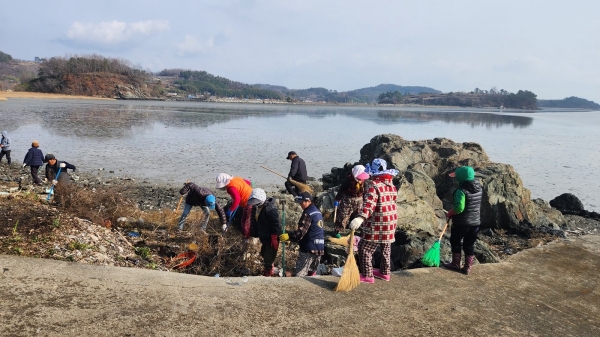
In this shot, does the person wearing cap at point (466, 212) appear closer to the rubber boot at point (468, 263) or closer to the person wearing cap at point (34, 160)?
the rubber boot at point (468, 263)

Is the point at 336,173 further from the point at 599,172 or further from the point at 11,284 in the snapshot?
the point at 599,172

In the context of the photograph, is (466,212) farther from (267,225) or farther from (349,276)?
(267,225)

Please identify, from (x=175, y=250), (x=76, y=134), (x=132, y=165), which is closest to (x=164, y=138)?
(x=76, y=134)

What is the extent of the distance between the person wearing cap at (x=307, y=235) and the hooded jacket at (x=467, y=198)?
6.26ft

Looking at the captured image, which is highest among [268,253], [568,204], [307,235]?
[307,235]

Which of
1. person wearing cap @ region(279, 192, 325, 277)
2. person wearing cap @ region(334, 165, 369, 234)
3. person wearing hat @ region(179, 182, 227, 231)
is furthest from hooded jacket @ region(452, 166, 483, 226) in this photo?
person wearing hat @ region(179, 182, 227, 231)

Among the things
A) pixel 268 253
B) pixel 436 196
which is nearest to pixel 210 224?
pixel 268 253

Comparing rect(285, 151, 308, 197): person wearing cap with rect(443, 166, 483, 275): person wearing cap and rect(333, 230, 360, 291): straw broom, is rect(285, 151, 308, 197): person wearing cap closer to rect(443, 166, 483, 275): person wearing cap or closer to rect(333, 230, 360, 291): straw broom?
rect(443, 166, 483, 275): person wearing cap

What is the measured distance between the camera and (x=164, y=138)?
31016 millimetres

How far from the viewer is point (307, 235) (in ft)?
19.6

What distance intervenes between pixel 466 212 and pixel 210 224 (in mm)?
5451

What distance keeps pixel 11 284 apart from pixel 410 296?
14.4 feet

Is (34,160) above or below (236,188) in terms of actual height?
below

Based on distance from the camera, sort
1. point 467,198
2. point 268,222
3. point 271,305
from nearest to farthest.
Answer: point 271,305, point 467,198, point 268,222
